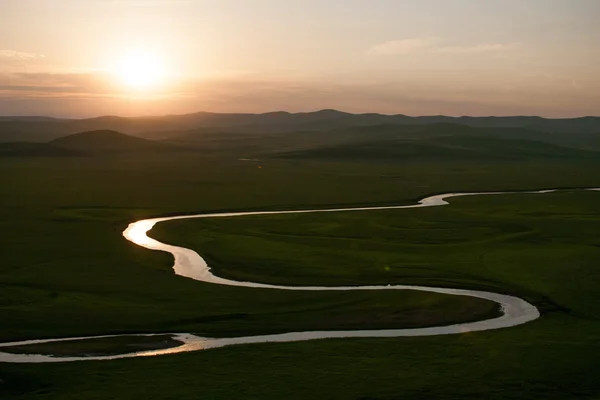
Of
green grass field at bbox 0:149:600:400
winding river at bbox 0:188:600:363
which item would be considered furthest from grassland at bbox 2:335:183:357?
green grass field at bbox 0:149:600:400

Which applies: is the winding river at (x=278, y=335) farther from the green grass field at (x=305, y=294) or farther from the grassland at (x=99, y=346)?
the green grass field at (x=305, y=294)

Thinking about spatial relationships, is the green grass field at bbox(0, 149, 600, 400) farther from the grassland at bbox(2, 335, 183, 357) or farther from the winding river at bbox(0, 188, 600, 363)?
the grassland at bbox(2, 335, 183, 357)

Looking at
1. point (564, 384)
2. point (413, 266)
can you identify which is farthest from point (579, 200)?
point (564, 384)

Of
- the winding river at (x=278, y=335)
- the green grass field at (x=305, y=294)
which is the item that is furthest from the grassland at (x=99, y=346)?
the green grass field at (x=305, y=294)

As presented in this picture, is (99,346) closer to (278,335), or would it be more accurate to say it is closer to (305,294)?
(278,335)

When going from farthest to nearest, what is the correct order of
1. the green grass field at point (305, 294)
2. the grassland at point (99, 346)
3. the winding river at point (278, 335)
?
the winding river at point (278, 335) < the grassland at point (99, 346) < the green grass field at point (305, 294)

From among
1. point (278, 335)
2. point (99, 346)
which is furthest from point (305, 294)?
point (99, 346)

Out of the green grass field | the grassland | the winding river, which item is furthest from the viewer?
the winding river

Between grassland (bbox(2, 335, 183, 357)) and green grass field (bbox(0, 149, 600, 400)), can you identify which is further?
grassland (bbox(2, 335, 183, 357))

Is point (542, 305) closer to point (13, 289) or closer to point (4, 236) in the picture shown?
point (13, 289)
